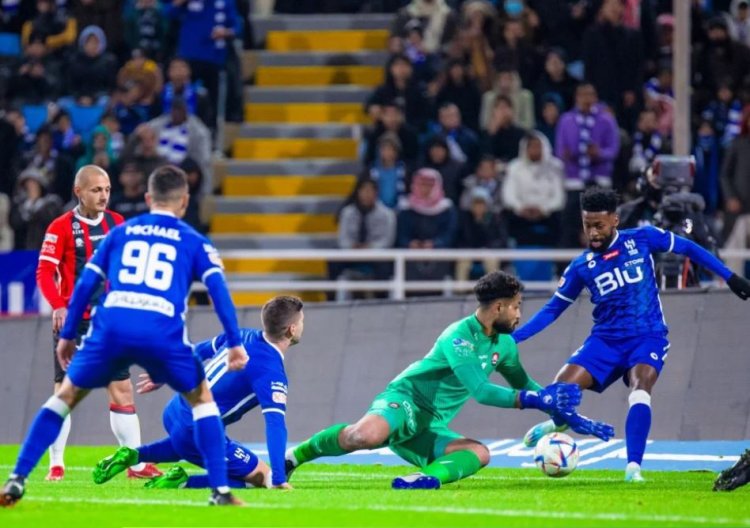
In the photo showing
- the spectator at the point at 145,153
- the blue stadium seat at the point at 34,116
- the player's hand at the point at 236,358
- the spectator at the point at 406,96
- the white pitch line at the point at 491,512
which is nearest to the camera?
the white pitch line at the point at 491,512

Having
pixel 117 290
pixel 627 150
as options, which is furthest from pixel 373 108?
pixel 117 290

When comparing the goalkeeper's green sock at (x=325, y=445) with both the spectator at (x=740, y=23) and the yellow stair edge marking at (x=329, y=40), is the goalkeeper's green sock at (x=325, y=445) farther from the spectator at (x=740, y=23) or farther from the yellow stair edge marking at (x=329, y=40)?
the yellow stair edge marking at (x=329, y=40)

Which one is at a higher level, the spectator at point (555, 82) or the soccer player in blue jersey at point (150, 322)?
the spectator at point (555, 82)

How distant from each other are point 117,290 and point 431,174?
10719 mm

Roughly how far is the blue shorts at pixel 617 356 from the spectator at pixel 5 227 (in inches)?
413

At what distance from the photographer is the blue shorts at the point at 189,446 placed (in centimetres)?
1116

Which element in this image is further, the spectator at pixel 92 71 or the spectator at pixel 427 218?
the spectator at pixel 92 71

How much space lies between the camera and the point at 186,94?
22.5 m

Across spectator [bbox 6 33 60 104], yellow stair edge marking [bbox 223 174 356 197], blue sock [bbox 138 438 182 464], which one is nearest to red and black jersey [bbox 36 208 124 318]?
blue sock [bbox 138 438 182 464]

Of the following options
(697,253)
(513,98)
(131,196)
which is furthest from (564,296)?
(513,98)

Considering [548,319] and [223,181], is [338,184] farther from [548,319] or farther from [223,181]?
[548,319]

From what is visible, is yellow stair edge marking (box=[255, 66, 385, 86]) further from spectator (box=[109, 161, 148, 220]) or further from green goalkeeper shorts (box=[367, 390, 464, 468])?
green goalkeeper shorts (box=[367, 390, 464, 468])

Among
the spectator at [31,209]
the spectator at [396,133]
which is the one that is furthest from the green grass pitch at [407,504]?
the spectator at [396,133]

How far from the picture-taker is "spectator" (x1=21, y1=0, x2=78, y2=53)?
2438cm
